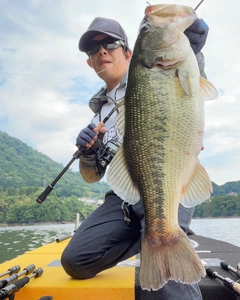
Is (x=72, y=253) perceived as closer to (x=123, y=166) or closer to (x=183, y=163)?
(x=123, y=166)

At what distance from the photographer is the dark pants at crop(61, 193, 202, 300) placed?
8.75 feet

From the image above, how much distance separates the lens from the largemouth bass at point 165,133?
68.4 inches

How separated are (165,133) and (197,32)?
1.05m

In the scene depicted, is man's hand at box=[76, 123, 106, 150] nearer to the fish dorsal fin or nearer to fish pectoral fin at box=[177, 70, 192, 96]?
the fish dorsal fin

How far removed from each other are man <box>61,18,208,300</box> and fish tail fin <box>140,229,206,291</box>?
0.37 metres

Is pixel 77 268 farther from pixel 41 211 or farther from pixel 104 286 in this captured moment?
pixel 41 211

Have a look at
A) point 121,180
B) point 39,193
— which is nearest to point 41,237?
point 121,180

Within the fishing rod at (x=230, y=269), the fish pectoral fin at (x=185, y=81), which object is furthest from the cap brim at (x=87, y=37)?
the fishing rod at (x=230, y=269)

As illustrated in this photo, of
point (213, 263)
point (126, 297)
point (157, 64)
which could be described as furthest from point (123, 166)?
point (213, 263)

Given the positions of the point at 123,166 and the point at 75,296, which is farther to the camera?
the point at 75,296

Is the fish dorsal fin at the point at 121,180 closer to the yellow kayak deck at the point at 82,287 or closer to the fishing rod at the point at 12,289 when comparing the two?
the yellow kayak deck at the point at 82,287

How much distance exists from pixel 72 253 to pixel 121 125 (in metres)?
1.40

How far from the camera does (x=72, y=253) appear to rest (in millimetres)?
2732

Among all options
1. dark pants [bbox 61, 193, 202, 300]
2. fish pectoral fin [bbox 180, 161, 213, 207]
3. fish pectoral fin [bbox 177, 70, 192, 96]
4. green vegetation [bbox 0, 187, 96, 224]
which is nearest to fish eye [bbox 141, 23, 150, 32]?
fish pectoral fin [bbox 177, 70, 192, 96]
